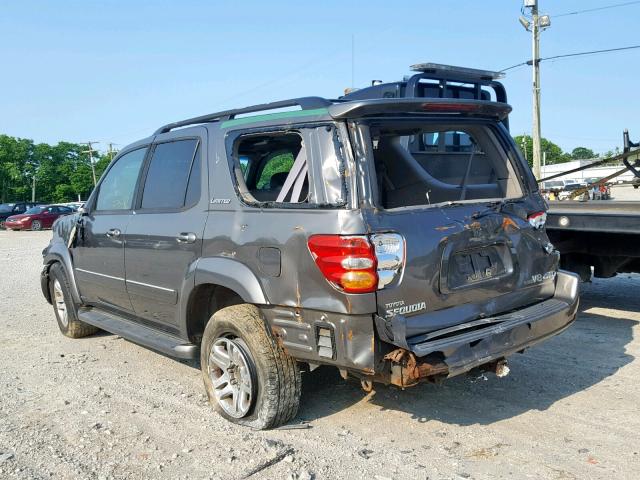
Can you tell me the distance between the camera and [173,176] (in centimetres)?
472

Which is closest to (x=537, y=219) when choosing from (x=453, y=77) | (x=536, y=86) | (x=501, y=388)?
(x=501, y=388)

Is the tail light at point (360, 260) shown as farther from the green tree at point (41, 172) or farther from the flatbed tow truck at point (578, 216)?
the green tree at point (41, 172)

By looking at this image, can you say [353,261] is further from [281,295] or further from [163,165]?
[163,165]

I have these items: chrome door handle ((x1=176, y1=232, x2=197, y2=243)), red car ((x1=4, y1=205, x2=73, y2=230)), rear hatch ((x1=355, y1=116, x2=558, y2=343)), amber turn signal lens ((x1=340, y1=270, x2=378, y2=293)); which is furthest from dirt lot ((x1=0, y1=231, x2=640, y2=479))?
red car ((x1=4, y1=205, x2=73, y2=230))

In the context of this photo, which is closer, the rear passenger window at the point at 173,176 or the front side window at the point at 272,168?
the front side window at the point at 272,168

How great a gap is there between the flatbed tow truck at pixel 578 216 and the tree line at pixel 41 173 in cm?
6764

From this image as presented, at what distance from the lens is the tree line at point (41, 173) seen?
6844cm

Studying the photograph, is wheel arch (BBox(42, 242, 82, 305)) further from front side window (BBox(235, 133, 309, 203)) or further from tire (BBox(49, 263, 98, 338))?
front side window (BBox(235, 133, 309, 203))

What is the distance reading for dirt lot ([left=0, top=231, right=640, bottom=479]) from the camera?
3.43 metres

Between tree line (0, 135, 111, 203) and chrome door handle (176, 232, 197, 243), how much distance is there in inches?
2754

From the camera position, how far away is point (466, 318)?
367cm

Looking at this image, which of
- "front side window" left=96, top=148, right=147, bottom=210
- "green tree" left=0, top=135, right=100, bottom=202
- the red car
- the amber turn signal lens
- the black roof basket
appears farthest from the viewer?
"green tree" left=0, top=135, right=100, bottom=202

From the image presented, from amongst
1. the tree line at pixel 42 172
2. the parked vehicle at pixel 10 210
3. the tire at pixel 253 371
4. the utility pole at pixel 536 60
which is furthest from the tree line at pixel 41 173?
the tire at pixel 253 371

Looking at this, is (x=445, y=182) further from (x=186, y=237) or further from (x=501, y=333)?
(x=186, y=237)
